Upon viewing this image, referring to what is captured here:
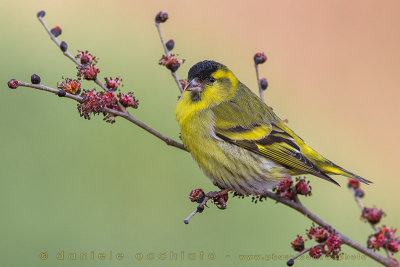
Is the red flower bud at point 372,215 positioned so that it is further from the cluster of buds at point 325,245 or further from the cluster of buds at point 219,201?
the cluster of buds at point 219,201

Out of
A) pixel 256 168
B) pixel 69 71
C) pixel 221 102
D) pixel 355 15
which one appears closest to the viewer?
pixel 256 168

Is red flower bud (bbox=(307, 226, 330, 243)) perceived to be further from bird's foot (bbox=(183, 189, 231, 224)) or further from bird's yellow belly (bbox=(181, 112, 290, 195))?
bird's yellow belly (bbox=(181, 112, 290, 195))

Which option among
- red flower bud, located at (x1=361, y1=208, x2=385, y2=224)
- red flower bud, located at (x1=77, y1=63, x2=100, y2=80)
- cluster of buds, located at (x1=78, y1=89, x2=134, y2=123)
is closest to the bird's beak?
cluster of buds, located at (x1=78, y1=89, x2=134, y2=123)

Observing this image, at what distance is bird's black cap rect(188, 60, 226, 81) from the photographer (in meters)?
4.01

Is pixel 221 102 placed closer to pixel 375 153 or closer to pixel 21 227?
pixel 21 227

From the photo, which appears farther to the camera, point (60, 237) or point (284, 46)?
point (284, 46)

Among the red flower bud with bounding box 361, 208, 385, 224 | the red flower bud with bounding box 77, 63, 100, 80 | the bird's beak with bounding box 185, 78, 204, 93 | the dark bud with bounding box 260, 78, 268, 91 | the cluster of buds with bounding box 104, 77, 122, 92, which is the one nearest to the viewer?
the red flower bud with bounding box 361, 208, 385, 224

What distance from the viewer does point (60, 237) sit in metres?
5.48

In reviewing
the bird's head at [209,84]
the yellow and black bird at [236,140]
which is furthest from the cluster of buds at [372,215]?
the bird's head at [209,84]

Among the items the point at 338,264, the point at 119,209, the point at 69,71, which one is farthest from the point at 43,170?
the point at 338,264

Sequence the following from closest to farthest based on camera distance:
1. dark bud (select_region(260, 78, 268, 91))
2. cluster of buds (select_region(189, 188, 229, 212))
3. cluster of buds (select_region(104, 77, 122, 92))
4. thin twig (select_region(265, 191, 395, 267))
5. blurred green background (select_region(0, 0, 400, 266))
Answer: thin twig (select_region(265, 191, 395, 267))
cluster of buds (select_region(189, 188, 229, 212))
cluster of buds (select_region(104, 77, 122, 92))
dark bud (select_region(260, 78, 268, 91))
blurred green background (select_region(0, 0, 400, 266))

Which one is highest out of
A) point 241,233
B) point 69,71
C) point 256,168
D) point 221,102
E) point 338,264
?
point 69,71

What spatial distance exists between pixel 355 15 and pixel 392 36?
681mm

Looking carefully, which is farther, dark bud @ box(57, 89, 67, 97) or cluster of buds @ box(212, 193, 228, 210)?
cluster of buds @ box(212, 193, 228, 210)
